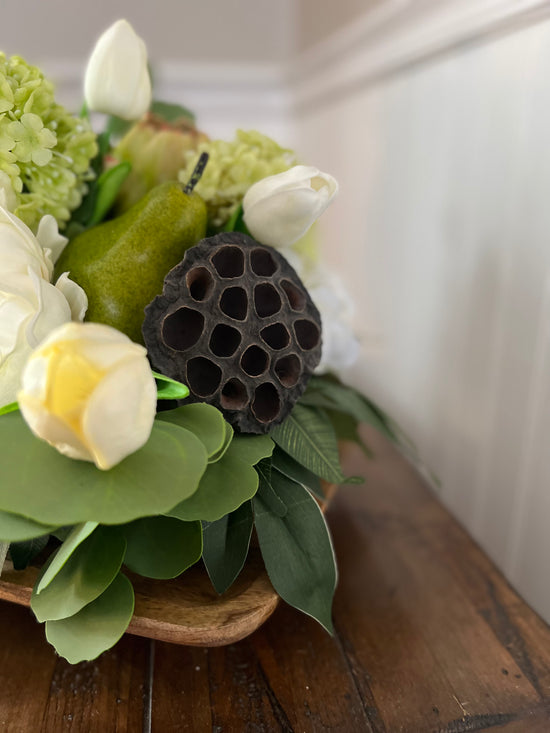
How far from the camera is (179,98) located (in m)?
1.30

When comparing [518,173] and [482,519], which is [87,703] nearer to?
[482,519]

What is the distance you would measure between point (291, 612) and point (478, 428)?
27cm

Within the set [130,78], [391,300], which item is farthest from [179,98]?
[130,78]

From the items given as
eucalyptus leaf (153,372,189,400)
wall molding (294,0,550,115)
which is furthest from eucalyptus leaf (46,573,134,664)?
wall molding (294,0,550,115)

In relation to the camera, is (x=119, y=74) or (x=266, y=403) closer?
(x=266, y=403)

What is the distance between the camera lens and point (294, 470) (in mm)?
403

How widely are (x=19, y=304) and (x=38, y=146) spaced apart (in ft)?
0.48

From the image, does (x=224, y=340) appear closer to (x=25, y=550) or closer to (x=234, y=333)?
(x=234, y=333)

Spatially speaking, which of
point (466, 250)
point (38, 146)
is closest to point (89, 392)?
point (38, 146)

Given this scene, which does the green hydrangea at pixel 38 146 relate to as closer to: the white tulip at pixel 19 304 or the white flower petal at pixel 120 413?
the white tulip at pixel 19 304

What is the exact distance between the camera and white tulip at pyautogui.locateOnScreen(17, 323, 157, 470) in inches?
9.8

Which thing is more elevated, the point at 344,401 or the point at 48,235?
the point at 48,235

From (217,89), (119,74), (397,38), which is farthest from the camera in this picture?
(217,89)

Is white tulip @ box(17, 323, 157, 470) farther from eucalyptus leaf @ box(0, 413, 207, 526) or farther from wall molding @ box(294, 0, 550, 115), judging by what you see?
wall molding @ box(294, 0, 550, 115)
